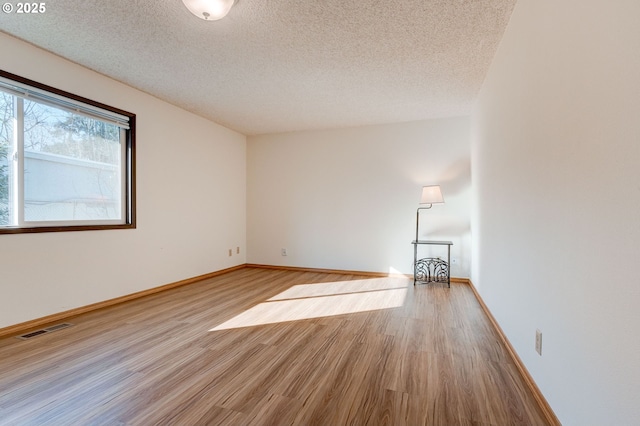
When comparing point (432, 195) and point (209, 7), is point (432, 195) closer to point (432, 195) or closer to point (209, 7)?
point (432, 195)

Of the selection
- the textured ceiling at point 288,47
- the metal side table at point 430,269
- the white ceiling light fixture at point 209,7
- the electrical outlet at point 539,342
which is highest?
the textured ceiling at point 288,47

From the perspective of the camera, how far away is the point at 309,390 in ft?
5.44

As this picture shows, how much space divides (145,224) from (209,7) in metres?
2.67

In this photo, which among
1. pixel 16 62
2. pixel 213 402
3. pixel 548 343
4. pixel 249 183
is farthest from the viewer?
pixel 249 183

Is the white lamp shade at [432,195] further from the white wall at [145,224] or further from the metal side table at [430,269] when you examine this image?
the white wall at [145,224]

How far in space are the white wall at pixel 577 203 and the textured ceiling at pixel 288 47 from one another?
62cm

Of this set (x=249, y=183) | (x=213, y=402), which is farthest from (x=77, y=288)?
(x=249, y=183)

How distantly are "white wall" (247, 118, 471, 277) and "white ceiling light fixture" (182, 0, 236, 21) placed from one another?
3.15 metres

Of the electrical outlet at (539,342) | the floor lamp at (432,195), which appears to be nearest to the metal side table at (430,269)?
the floor lamp at (432,195)

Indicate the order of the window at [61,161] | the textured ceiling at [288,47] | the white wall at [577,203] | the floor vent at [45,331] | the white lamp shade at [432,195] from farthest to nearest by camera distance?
1. the white lamp shade at [432,195]
2. the window at [61,161]
3. the floor vent at [45,331]
4. the textured ceiling at [288,47]
5. the white wall at [577,203]

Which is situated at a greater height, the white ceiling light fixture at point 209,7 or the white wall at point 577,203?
the white ceiling light fixture at point 209,7

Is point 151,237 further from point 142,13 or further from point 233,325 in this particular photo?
point 142,13

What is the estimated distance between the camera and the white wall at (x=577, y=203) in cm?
88

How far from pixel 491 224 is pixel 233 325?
259 cm
